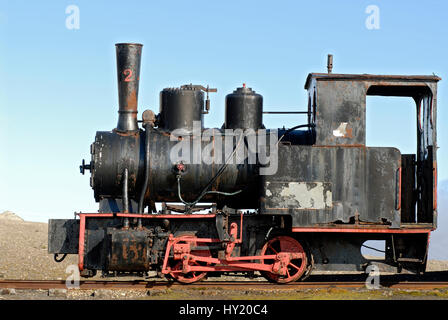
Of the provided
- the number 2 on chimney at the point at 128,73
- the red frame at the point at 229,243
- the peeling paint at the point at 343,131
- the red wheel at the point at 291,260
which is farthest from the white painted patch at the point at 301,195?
the number 2 on chimney at the point at 128,73

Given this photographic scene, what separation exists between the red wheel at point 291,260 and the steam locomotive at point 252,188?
0.06ft

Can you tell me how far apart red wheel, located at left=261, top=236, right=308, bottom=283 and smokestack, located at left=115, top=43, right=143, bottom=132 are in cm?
322

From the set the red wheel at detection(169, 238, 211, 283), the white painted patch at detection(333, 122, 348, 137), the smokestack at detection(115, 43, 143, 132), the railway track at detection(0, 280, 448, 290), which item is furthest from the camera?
the smokestack at detection(115, 43, 143, 132)

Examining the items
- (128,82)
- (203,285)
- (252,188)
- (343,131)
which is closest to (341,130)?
(343,131)

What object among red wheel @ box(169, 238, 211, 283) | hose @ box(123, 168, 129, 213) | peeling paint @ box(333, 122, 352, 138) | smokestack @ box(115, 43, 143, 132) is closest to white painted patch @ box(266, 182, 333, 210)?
peeling paint @ box(333, 122, 352, 138)

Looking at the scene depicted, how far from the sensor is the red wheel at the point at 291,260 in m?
11.9

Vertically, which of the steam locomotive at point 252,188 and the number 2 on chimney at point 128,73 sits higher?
the number 2 on chimney at point 128,73

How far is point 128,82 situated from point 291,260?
431 cm

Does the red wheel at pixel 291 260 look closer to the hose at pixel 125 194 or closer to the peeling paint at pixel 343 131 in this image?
the peeling paint at pixel 343 131

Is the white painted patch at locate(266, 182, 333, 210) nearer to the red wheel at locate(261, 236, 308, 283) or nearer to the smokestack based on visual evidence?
the red wheel at locate(261, 236, 308, 283)

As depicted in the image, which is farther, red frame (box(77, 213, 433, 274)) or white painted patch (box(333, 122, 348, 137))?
white painted patch (box(333, 122, 348, 137))

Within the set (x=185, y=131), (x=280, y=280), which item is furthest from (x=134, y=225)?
(x=280, y=280)

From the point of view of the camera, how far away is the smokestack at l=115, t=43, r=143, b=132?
12.2m

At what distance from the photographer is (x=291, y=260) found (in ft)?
39.8
